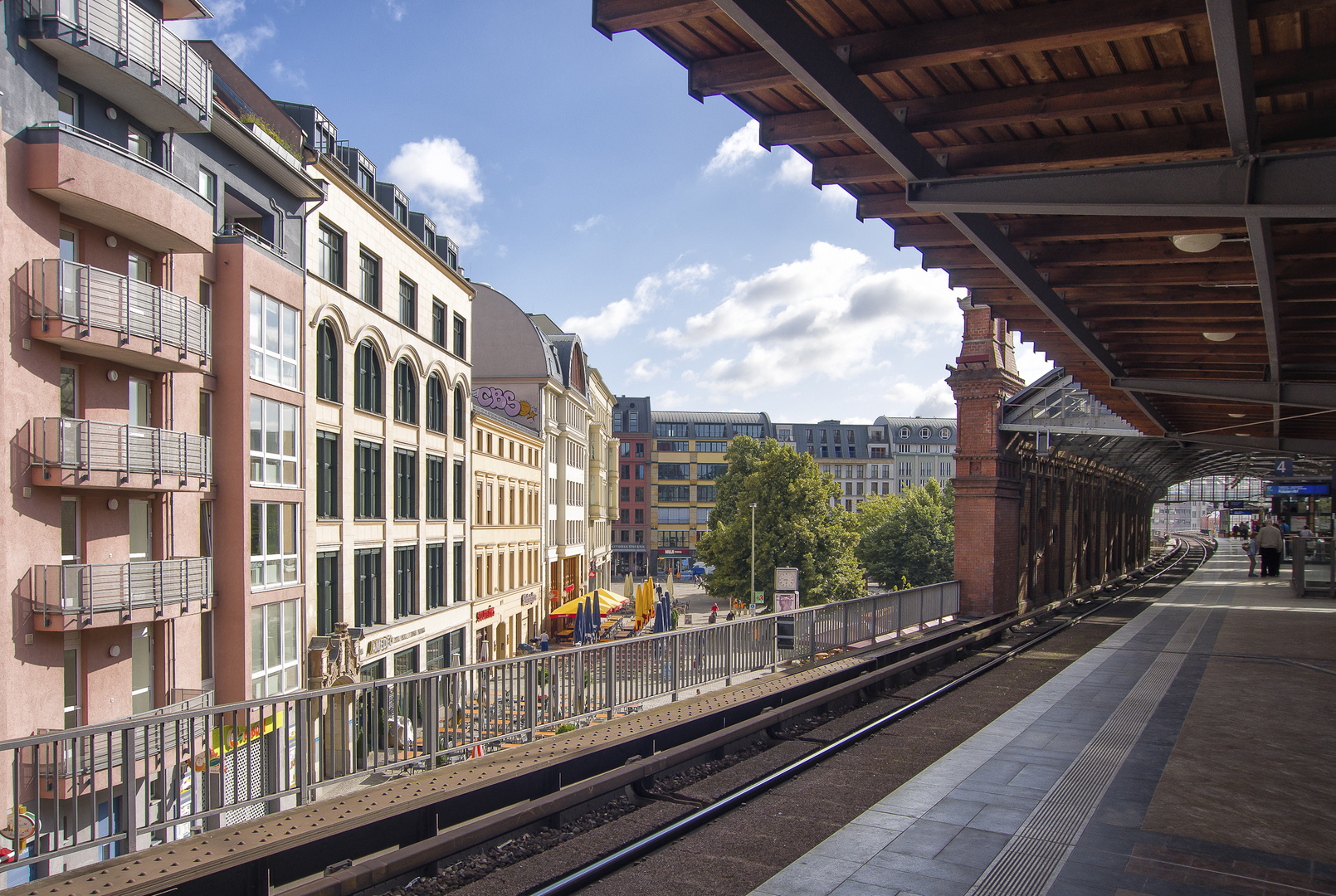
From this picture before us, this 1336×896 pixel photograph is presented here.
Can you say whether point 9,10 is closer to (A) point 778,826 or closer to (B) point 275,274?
(B) point 275,274

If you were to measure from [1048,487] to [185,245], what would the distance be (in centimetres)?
2474

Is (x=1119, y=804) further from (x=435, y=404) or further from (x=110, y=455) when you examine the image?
(x=435, y=404)

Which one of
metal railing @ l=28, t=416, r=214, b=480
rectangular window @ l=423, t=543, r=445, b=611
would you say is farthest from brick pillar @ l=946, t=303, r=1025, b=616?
rectangular window @ l=423, t=543, r=445, b=611

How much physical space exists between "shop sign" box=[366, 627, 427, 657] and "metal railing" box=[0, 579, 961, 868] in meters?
13.2

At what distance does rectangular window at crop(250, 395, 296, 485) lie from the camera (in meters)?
19.9

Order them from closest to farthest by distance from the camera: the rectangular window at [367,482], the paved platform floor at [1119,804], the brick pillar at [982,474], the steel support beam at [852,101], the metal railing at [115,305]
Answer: the steel support beam at [852,101] → the paved platform floor at [1119,804] → the metal railing at [115,305] → the brick pillar at [982,474] → the rectangular window at [367,482]

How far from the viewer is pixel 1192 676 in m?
13.3

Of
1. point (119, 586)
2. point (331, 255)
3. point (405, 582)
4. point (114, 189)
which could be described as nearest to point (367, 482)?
point (405, 582)

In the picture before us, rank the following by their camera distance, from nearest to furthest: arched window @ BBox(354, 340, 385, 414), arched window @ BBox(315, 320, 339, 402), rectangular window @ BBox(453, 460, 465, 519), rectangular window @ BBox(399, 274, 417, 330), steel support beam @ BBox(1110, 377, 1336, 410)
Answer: steel support beam @ BBox(1110, 377, 1336, 410) < arched window @ BBox(315, 320, 339, 402) < arched window @ BBox(354, 340, 385, 414) < rectangular window @ BBox(399, 274, 417, 330) < rectangular window @ BBox(453, 460, 465, 519)

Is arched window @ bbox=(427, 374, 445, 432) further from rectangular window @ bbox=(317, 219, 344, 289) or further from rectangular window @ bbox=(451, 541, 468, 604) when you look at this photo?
rectangular window @ bbox=(317, 219, 344, 289)

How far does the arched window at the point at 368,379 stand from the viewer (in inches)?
1006

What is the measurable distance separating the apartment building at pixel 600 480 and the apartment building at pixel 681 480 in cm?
2466

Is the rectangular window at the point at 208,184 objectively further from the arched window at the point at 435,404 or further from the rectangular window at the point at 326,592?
the arched window at the point at 435,404

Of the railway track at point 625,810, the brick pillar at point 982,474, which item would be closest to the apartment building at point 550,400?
the brick pillar at point 982,474
